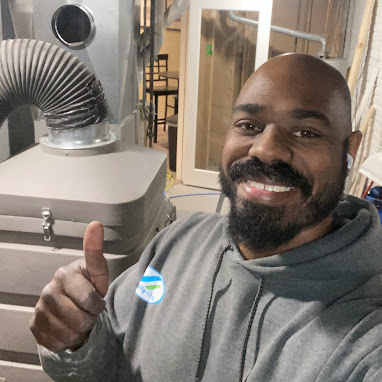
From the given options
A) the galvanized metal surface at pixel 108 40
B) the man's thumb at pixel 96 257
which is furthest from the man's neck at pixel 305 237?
the galvanized metal surface at pixel 108 40

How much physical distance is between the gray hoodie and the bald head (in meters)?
0.21

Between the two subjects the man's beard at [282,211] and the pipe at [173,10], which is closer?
the man's beard at [282,211]

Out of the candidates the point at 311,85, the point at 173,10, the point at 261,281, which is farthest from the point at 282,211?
the point at 173,10

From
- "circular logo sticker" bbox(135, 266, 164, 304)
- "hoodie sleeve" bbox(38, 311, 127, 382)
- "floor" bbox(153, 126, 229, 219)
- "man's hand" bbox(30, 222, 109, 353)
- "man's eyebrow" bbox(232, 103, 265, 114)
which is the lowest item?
"floor" bbox(153, 126, 229, 219)

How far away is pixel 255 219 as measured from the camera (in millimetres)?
962

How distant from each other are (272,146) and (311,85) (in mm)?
166

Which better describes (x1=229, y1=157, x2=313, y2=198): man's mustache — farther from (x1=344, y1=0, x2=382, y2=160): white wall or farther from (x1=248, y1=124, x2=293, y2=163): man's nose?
(x1=344, y1=0, x2=382, y2=160): white wall

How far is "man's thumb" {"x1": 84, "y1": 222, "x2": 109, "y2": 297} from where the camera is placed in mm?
838

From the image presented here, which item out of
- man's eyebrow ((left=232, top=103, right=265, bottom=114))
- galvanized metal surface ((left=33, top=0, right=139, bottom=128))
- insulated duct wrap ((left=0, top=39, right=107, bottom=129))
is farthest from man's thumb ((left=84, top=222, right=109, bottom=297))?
galvanized metal surface ((left=33, top=0, right=139, bottom=128))

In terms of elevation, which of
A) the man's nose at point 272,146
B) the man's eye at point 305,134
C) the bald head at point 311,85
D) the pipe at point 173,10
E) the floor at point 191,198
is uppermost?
the pipe at point 173,10

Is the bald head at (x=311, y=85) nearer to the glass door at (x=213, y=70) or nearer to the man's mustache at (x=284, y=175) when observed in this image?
the man's mustache at (x=284, y=175)

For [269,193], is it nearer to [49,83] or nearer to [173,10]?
[49,83]

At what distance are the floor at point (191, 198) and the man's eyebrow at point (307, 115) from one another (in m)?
2.74

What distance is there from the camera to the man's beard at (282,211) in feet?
3.09
